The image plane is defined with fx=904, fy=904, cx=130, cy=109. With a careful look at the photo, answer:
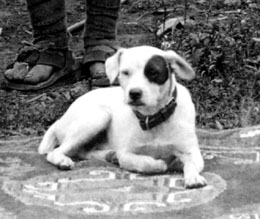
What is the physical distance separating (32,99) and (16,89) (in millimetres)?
206

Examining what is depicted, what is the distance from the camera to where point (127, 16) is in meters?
7.34

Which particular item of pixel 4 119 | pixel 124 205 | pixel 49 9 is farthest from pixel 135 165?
pixel 49 9

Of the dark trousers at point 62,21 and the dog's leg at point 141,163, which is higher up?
the dark trousers at point 62,21

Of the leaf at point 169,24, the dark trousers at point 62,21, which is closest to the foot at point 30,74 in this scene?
the dark trousers at point 62,21

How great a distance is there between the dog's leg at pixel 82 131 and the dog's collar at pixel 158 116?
0.94 ft

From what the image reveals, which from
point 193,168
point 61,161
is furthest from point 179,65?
point 61,161

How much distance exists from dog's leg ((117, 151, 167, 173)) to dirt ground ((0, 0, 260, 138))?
3.45 feet

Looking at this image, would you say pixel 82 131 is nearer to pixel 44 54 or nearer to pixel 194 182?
pixel 194 182

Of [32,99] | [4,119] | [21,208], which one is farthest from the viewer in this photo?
[32,99]

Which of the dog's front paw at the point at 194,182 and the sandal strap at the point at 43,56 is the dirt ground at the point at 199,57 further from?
the dog's front paw at the point at 194,182

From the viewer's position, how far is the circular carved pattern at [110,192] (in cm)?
361

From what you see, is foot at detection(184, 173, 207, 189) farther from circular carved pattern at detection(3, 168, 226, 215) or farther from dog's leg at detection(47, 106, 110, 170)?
dog's leg at detection(47, 106, 110, 170)

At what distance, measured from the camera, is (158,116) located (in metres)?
4.00

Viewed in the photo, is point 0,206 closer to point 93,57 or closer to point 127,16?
point 93,57
